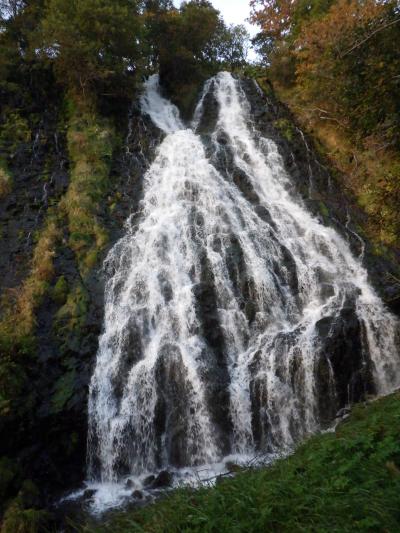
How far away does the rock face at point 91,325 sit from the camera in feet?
31.1

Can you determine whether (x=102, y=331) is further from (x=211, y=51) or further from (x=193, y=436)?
(x=211, y=51)

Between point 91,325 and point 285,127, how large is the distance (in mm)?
14061

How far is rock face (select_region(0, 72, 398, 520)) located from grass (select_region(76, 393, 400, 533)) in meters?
5.29

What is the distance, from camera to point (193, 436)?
9.41 metres

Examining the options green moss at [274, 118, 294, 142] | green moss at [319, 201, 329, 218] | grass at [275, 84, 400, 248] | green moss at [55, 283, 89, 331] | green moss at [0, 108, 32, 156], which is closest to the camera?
green moss at [55, 283, 89, 331]

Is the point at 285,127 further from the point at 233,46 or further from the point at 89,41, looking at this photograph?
the point at 233,46

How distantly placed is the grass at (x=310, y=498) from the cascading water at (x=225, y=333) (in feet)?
17.7

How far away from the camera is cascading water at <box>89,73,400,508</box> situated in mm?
9547

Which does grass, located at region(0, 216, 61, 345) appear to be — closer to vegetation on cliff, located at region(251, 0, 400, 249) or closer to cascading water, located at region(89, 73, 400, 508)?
cascading water, located at region(89, 73, 400, 508)

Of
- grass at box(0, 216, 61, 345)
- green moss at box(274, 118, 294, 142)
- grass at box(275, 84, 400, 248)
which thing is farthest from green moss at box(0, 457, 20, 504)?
green moss at box(274, 118, 294, 142)

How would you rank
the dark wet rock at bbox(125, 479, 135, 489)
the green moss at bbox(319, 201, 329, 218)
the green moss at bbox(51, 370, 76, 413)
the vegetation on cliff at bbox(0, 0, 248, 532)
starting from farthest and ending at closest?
1. the green moss at bbox(319, 201, 329, 218)
2. the green moss at bbox(51, 370, 76, 413)
3. the vegetation on cliff at bbox(0, 0, 248, 532)
4. the dark wet rock at bbox(125, 479, 135, 489)

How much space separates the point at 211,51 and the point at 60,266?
Result: 21.6 metres

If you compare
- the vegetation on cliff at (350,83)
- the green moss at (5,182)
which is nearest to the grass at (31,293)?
the green moss at (5,182)

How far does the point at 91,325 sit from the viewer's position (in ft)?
37.7
